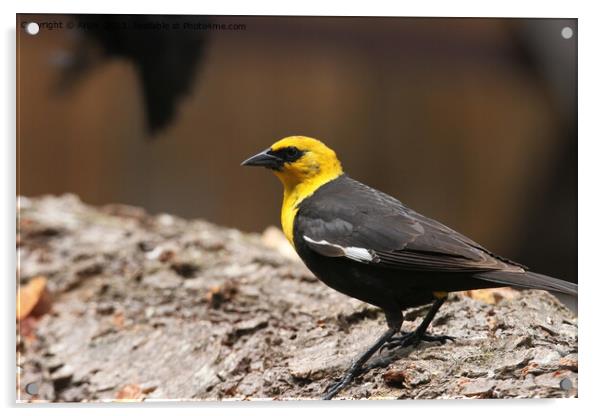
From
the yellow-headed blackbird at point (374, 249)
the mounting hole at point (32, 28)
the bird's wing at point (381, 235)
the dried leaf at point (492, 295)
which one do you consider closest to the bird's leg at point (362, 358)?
the yellow-headed blackbird at point (374, 249)

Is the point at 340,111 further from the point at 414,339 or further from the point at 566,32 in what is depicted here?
the point at 414,339

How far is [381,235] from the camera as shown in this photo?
167 inches

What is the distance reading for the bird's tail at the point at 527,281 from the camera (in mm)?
3907

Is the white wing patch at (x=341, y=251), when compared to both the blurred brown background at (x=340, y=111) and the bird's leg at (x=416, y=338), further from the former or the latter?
the blurred brown background at (x=340, y=111)

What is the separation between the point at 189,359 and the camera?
16.6 ft

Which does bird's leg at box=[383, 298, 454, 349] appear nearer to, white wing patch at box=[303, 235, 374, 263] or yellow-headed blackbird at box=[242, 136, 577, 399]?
yellow-headed blackbird at box=[242, 136, 577, 399]

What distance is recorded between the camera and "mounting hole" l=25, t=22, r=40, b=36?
4941mm

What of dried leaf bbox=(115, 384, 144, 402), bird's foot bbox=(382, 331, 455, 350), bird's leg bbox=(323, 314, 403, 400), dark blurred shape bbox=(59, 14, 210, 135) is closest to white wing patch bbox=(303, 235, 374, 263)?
bird's leg bbox=(323, 314, 403, 400)

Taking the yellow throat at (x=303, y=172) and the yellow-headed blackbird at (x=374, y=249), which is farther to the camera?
the yellow throat at (x=303, y=172)

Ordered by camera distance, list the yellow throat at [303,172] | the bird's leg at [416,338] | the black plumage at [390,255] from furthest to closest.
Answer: the yellow throat at [303,172] < the bird's leg at [416,338] < the black plumage at [390,255]

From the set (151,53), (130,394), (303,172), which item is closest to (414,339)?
(303,172)

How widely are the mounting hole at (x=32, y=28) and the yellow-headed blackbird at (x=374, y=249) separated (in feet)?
4.91

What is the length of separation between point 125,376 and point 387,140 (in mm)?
2163

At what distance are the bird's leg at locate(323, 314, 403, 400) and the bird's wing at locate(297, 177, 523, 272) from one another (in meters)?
0.34
